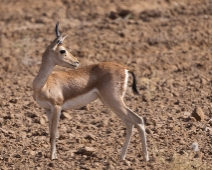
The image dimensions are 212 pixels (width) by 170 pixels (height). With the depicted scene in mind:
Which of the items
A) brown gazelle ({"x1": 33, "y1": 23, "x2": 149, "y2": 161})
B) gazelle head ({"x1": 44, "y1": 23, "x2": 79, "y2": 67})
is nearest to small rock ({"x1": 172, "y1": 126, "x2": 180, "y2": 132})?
brown gazelle ({"x1": 33, "y1": 23, "x2": 149, "y2": 161})

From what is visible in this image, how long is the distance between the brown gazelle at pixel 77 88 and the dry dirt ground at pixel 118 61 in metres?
0.49

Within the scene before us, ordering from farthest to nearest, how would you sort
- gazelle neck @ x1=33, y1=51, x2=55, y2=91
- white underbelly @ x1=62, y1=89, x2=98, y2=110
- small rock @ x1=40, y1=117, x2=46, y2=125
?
small rock @ x1=40, y1=117, x2=46, y2=125 → white underbelly @ x1=62, y1=89, x2=98, y2=110 → gazelle neck @ x1=33, y1=51, x2=55, y2=91

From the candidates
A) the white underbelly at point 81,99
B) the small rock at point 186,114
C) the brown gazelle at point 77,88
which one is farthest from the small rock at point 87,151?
the small rock at point 186,114

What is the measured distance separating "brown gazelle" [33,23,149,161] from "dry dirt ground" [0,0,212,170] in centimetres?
49

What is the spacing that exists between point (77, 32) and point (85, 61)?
207cm

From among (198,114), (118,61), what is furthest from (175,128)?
(118,61)

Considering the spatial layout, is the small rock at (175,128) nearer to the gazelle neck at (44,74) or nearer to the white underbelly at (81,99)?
the white underbelly at (81,99)

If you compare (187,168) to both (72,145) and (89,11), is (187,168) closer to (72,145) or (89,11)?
(72,145)

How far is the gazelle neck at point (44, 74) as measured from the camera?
381 inches

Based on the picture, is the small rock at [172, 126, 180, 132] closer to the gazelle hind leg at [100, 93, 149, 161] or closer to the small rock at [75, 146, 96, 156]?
the gazelle hind leg at [100, 93, 149, 161]

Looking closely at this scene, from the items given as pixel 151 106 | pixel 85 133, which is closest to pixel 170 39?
pixel 151 106

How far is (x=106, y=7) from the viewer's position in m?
18.8

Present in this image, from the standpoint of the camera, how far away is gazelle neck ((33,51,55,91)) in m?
9.69

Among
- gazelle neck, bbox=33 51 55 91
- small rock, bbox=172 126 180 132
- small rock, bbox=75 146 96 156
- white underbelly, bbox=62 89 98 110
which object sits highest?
gazelle neck, bbox=33 51 55 91
